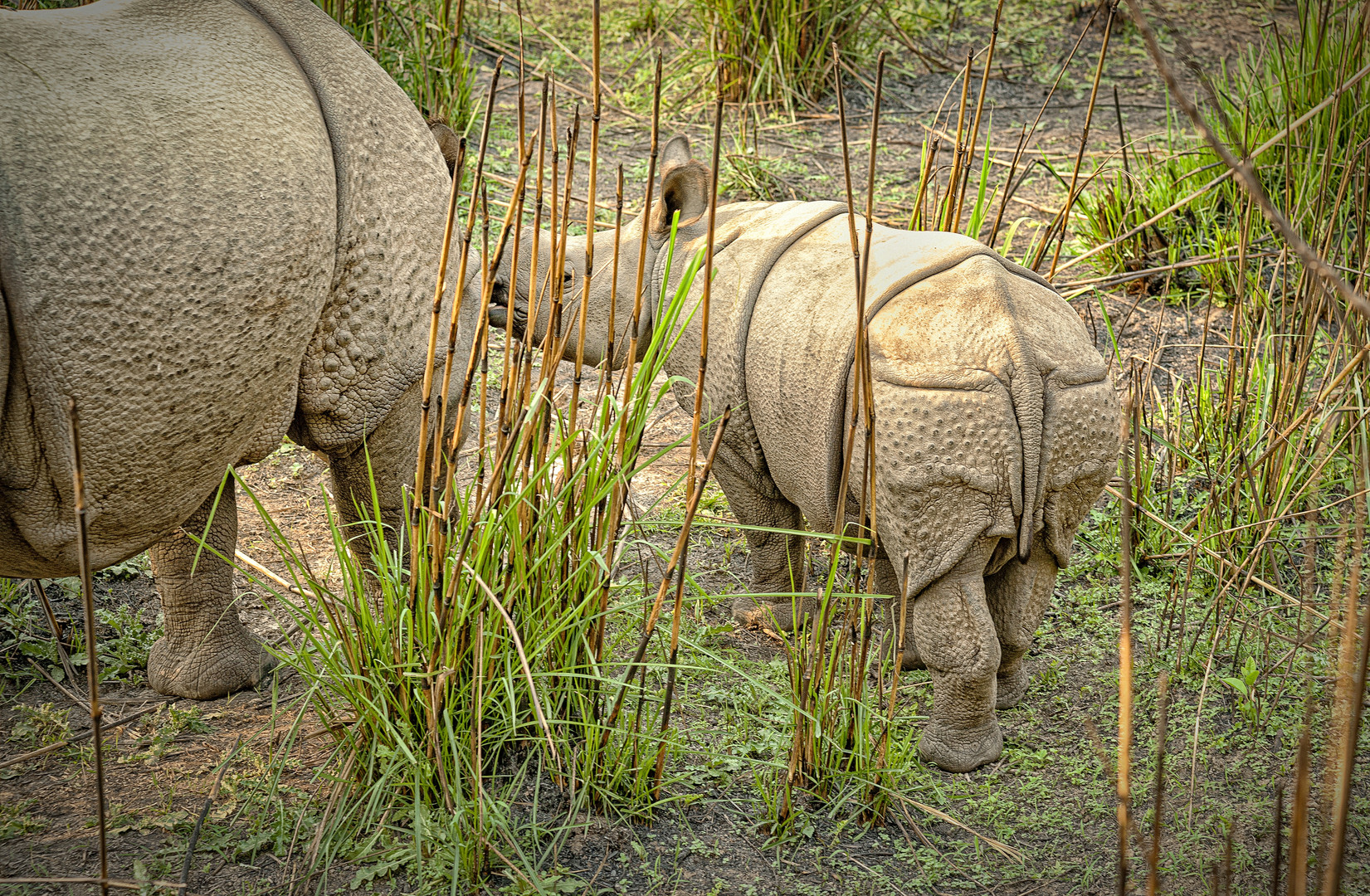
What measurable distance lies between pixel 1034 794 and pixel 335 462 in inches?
70.5

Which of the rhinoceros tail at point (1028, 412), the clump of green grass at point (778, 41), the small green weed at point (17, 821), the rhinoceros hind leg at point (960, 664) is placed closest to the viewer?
the small green weed at point (17, 821)

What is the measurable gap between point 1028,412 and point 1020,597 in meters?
0.51

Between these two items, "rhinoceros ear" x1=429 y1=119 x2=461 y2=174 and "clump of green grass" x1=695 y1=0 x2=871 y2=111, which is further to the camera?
"clump of green grass" x1=695 y1=0 x2=871 y2=111

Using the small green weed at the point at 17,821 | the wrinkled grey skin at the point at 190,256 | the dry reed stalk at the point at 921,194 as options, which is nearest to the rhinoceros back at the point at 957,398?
the dry reed stalk at the point at 921,194

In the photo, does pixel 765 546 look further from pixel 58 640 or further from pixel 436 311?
pixel 58 640

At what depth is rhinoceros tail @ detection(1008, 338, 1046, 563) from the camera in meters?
2.25


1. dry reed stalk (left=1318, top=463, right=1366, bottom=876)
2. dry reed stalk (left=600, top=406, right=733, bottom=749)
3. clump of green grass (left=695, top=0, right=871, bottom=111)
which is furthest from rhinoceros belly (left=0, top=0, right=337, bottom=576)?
clump of green grass (left=695, top=0, right=871, bottom=111)

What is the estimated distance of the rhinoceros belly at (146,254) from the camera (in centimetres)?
186

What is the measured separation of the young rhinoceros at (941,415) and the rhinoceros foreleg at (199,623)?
3.59 feet

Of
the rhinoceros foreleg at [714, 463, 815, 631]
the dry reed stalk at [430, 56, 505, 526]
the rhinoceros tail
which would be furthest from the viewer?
the rhinoceros foreleg at [714, 463, 815, 631]

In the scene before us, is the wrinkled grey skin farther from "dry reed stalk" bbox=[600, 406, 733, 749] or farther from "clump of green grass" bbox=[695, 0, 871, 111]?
"clump of green grass" bbox=[695, 0, 871, 111]

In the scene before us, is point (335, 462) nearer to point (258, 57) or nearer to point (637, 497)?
point (258, 57)

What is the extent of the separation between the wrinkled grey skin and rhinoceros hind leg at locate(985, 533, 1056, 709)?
1.44 meters

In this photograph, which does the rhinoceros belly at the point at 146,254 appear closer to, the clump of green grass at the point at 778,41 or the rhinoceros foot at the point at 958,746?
the rhinoceros foot at the point at 958,746
